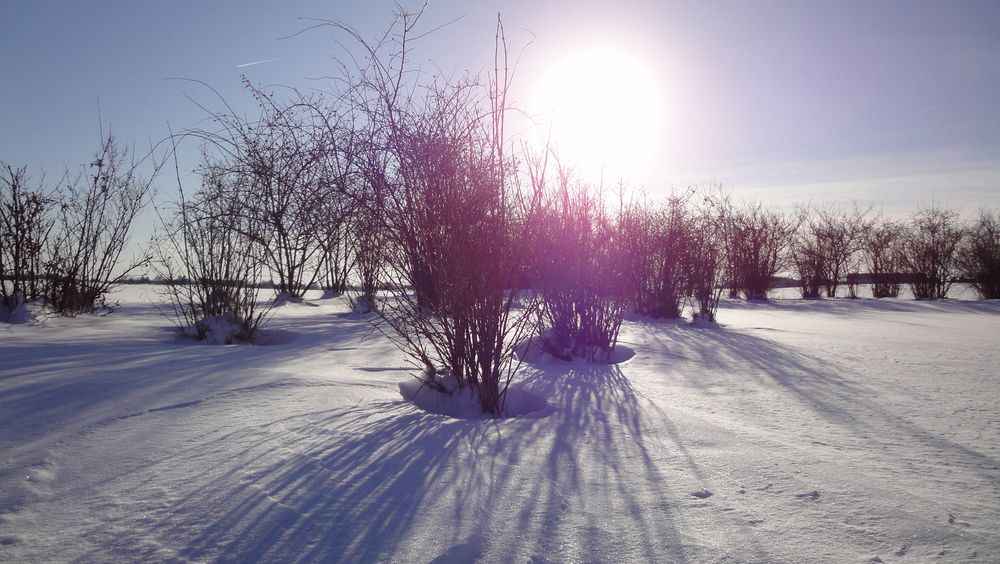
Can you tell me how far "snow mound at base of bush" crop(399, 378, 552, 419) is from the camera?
3.16 meters

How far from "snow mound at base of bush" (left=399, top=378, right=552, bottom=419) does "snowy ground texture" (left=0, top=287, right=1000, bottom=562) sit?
13cm

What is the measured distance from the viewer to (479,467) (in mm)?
2182

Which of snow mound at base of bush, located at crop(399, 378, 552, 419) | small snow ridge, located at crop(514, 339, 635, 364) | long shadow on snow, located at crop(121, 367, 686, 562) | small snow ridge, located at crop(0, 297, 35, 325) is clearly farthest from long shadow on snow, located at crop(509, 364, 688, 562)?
small snow ridge, located at crop(0, 297, 35, 325)

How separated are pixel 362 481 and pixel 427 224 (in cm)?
149

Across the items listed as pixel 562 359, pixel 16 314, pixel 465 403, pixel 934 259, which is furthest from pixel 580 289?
pixel 934 259

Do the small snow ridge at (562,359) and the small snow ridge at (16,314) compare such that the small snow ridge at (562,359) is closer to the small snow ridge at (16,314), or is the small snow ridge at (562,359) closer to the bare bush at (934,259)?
the small snow ridge at (16,314)

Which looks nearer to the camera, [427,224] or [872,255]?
[427,224]

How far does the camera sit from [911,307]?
13.2 metres

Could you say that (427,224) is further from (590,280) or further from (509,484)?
(590,280)

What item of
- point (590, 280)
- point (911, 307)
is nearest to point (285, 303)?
point (590, 280)

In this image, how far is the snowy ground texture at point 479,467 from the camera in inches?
63.3

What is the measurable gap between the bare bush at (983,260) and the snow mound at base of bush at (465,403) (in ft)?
62.1

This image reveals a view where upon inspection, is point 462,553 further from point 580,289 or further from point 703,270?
point 703,270

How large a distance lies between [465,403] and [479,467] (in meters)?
1.03
